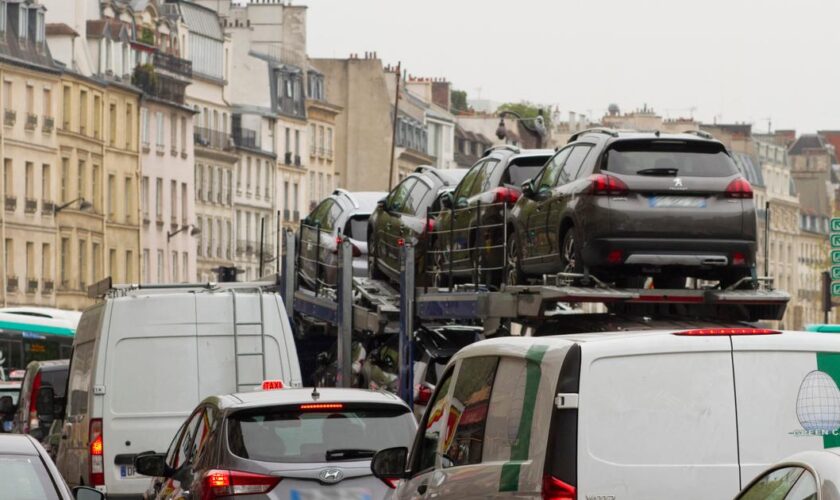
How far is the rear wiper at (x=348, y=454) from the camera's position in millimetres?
13781

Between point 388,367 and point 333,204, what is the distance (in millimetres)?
6963

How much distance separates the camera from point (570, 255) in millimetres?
20438

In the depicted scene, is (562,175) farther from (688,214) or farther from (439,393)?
(439,393)

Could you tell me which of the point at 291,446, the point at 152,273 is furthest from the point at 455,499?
the point at 152,273

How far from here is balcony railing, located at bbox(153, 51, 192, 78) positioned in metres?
107

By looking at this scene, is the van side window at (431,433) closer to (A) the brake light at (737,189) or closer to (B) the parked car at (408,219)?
(A) the brake light at (737,189)

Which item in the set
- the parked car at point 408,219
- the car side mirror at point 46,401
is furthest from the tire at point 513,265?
the car side mirror at point 46,401

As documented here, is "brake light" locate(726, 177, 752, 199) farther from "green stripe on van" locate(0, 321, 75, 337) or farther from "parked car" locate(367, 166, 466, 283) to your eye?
"green stripe on van" locate(0, 321, 75, 337)

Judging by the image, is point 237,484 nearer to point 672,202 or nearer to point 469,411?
point 469,411

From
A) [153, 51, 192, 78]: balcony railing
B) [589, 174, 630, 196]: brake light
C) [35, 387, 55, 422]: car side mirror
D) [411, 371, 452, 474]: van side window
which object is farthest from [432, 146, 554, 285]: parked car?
[153, 51, 192, 78]: balcony railing

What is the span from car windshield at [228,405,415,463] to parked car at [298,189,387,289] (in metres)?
13.7

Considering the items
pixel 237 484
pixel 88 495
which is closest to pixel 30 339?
pixel 237 484

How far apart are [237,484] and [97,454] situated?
5.86m

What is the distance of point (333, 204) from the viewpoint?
32156 millimetres
